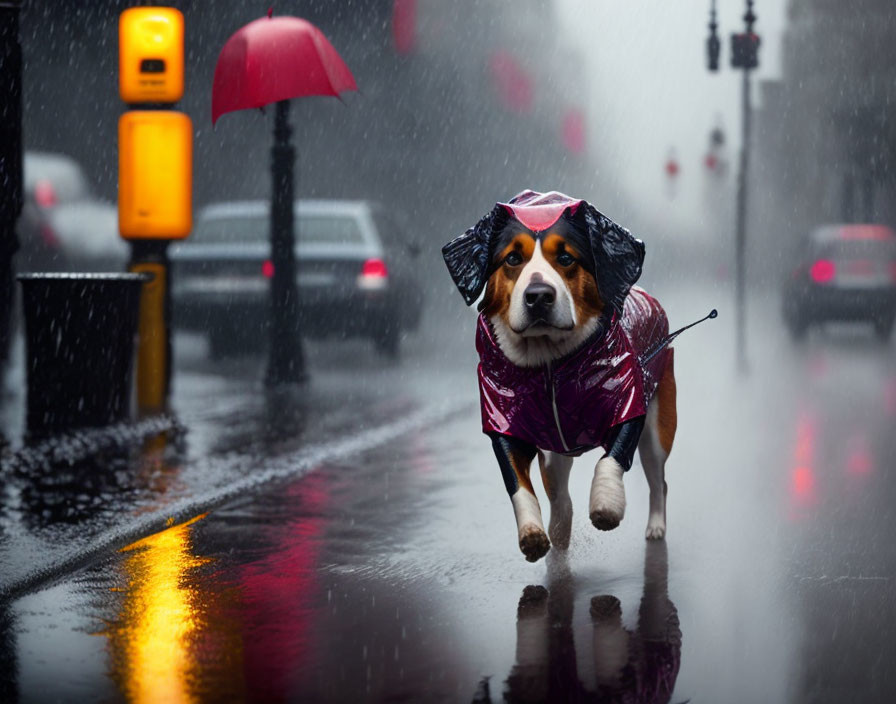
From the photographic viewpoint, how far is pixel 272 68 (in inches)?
456

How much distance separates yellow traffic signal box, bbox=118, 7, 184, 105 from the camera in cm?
1143

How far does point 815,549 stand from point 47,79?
1086 inches

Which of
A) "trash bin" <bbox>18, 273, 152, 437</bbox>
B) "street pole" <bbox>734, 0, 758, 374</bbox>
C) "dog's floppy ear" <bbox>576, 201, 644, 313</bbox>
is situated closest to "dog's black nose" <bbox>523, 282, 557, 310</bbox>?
"dog's floppy ear" <bbox>576, 201, 644, 313</bbox>

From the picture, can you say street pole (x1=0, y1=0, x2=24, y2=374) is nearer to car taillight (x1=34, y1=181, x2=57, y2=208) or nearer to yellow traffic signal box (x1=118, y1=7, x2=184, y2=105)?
yellow traffic signal box (x1=118, y1=7, x2=184, y2=105)

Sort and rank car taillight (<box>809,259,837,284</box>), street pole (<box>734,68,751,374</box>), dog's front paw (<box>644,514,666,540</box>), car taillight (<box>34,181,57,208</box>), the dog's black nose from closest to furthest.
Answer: the dog's black nose
dog's front paw (<box>644,514,666,540</box>)
street pole (<box>734,68,751,374</box>)
car taillight (<box>809,259,837,284</box>)
car taillight (<box>34,181,57,208</box>)

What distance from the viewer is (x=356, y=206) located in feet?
54.5

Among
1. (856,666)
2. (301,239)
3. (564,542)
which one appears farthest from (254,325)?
(856,666)

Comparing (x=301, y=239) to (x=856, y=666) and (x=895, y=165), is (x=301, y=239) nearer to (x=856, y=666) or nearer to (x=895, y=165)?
(x=856, y=666)

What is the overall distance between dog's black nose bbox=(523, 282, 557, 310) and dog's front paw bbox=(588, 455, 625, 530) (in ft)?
2.04

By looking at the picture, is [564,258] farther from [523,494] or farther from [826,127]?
[826,127]

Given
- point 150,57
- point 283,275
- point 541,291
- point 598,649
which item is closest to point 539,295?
point 541,291

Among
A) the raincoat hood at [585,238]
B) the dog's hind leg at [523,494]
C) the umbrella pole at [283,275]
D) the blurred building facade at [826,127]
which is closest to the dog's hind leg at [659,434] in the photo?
the dog's hind leg at [523,494]

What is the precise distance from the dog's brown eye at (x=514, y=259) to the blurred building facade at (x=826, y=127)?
4380cm

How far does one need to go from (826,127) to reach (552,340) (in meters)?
60.4
